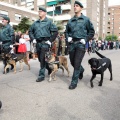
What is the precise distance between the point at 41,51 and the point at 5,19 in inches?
78.9

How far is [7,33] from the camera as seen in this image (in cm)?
779

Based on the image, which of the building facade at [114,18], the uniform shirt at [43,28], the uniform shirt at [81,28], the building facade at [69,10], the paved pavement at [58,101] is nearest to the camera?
the paved pavement at [58,101]

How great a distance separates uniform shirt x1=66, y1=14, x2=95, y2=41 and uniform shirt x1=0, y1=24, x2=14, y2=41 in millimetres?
2742

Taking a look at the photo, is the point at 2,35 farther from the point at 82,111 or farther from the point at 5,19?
the point at 82,111

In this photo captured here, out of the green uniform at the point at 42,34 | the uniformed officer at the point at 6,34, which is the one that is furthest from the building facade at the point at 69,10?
the green uniform at the point at 42,34

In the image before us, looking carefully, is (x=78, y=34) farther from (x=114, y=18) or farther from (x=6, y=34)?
(x=114, y=18)

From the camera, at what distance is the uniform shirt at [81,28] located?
220 inches

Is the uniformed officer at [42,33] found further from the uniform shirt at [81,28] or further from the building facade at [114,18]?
the building facade at [114,18]

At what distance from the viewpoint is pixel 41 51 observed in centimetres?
644

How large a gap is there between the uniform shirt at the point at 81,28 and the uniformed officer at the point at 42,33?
795 millimetres

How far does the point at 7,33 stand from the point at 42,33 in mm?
2006

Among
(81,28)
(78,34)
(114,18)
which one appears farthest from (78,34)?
(114,18)

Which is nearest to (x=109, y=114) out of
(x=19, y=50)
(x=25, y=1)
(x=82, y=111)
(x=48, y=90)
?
(x=82, y=111)

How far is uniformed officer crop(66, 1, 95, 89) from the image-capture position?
5.60 metres
